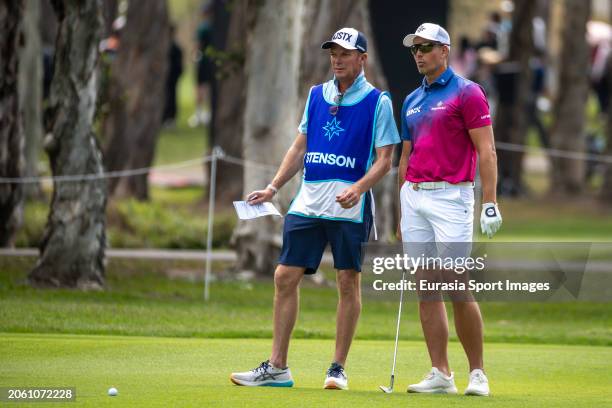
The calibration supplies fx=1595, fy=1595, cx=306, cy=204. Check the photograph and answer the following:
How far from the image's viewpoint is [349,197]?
9922mm

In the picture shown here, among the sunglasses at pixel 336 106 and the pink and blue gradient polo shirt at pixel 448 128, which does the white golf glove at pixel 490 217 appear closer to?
the pink and blue gradient polo shirt at pixel 448 128

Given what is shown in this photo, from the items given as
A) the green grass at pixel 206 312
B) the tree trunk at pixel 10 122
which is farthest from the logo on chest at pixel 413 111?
the tree trunk at pixel 10 122

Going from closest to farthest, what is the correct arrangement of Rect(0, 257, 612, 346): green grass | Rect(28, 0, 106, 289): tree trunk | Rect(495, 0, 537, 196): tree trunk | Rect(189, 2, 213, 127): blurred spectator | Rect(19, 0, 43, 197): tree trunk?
Rect(0, 257, 612, 346): green grass, Rect(28, 0, 106, 289): tree trunk, Rect(19, 0, 43, 197): tree trunk, Rect(495, 0, 537, 196): tree trunk, Rect(189, 2, 213, 127): blurred spectator

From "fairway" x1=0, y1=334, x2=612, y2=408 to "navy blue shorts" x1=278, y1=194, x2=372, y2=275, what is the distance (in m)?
0.81

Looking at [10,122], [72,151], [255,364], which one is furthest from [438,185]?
[10,122]

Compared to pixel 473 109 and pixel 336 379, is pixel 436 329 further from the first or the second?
pixel 473 109

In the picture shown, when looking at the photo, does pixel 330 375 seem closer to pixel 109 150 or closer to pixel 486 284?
pixel 486 284

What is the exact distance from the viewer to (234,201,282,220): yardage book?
10.3 m

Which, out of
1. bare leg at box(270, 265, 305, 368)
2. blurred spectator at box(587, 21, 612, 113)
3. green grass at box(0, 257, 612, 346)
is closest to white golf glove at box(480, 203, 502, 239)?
bare leg at box(270, 265, 305, 368)

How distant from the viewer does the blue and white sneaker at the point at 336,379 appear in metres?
9.93

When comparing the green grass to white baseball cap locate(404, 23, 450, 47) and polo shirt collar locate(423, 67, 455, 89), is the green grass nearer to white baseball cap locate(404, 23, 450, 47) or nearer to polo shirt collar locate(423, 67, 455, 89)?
polo shirt collar locate(423, 67, 455, 89)

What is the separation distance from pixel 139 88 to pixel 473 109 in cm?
1806

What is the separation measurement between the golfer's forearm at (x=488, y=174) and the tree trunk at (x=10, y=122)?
10895 mm

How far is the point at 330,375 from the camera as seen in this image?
32.9 ft
